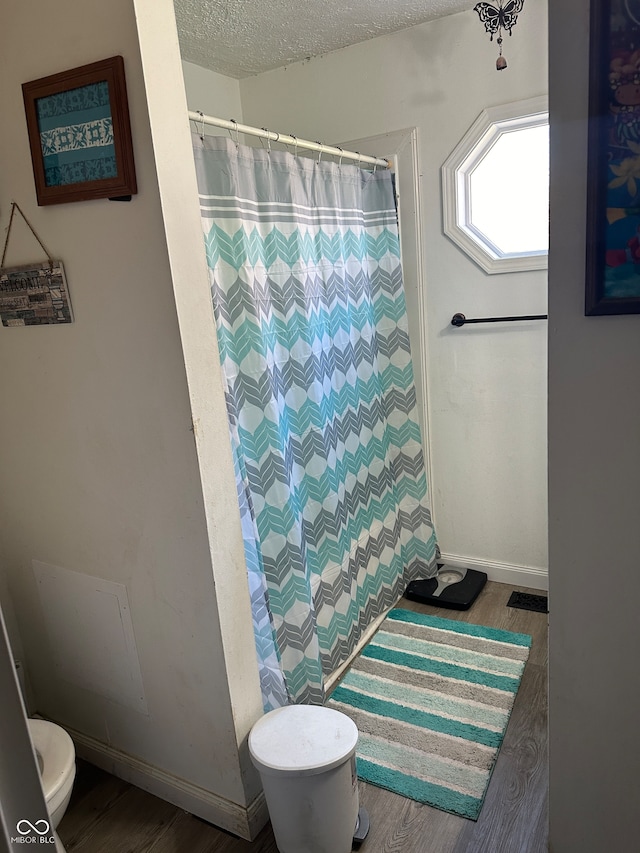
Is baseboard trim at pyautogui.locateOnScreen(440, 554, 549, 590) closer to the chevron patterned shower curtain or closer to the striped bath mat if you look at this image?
the chevron patterned shower curtain

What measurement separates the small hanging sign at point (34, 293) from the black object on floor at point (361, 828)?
1532 millimetres

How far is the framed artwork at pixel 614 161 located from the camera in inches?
40.3

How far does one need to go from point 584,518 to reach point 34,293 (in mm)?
1437

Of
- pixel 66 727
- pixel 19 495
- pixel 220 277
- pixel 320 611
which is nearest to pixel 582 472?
pixel 220 277

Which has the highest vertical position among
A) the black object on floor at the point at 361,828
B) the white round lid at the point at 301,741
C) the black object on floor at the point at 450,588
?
the white round lid at the point at 301,741

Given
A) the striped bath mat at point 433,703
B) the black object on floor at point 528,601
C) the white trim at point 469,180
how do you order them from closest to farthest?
the striped bath mat at point 433,703 < the white trim at point 469,180 < the black object on floor at point 528,601

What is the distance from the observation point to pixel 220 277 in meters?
1.67

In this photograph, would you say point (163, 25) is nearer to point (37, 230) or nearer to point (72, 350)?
point (37, 230)

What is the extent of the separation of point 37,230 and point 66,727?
1580mm

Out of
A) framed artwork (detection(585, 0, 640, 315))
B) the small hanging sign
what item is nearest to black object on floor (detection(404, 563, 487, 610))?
framed artwork (detection(585, 0, 640, 315))

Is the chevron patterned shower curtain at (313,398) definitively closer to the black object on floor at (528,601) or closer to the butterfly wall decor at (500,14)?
the black object on floor at (528,601)

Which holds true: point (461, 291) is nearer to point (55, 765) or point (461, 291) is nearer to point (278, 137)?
point (278, 137)

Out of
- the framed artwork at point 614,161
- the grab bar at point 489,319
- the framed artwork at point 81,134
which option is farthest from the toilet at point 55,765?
the grab bar at point 489,319

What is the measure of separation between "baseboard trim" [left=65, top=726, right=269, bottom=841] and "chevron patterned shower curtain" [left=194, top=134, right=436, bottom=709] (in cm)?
28
